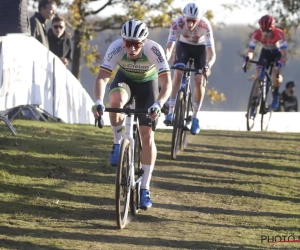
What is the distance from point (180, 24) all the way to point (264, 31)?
381 cm

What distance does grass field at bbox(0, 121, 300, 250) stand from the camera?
342 inches

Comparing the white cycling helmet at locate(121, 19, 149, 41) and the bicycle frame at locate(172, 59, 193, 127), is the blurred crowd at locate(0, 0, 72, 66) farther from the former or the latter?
the white cycling helmet at locate(121, 19, 149, 41)

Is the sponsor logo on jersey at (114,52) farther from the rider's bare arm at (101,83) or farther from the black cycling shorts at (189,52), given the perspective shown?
the black cycling shorts at (189,52)

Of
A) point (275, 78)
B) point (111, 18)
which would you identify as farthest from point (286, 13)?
point (275, 78)

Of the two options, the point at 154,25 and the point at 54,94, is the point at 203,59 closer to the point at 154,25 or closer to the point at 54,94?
the point at 54,94

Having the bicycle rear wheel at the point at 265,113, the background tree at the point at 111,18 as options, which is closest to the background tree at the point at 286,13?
the background tree at the point at 111,18

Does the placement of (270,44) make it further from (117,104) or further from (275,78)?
(117,104)

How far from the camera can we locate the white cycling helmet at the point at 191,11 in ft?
43.1

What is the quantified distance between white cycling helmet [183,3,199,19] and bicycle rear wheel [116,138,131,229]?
4.51m

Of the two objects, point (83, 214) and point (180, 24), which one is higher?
point (180, 24)

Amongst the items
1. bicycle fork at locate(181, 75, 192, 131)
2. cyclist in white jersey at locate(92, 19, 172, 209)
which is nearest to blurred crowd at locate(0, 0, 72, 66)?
bicycle fork at locate(181, 75, 192, 131)

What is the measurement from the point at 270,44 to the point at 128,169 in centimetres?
907

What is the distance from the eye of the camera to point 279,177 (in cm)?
1275

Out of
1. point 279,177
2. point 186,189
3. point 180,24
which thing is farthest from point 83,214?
point 180,24
